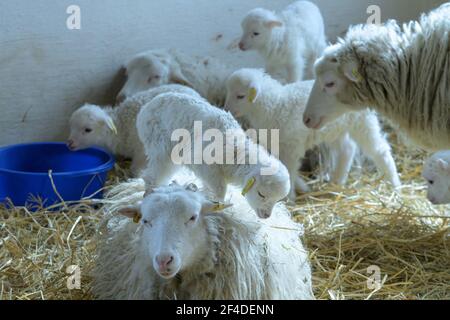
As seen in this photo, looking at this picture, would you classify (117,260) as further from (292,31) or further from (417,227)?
(292,31)

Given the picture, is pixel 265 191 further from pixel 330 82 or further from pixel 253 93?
pixel 253 93

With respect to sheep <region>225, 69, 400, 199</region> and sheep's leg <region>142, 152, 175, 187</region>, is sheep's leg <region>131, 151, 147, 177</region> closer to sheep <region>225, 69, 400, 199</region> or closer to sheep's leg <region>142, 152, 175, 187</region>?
sheep <region>225, 69, 400, 199</region>

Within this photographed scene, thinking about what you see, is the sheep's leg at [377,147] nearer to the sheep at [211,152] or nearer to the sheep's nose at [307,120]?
the sheep's nose at [307,120]

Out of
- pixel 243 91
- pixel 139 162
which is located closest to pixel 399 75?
pixel 243 91

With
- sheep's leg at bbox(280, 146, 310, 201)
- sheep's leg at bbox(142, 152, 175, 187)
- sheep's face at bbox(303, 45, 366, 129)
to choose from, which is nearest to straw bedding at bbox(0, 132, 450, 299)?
sheep's leg at bbox(280, 146, 310, 201)

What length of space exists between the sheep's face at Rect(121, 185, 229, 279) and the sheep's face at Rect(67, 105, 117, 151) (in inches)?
79.0

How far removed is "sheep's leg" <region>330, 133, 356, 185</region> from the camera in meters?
5.32

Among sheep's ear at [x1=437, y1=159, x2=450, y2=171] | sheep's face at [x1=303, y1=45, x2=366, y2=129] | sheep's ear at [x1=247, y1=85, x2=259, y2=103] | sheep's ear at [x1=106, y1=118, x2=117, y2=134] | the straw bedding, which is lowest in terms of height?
the straw bedding

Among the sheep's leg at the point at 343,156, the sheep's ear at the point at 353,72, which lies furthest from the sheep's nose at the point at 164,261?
the sheep's leg at the point at 343,156

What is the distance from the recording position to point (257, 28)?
17.5 feet

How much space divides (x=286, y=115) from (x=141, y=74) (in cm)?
117

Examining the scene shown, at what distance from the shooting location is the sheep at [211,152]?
3605 millimetres

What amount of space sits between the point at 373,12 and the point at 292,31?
1.16 m
